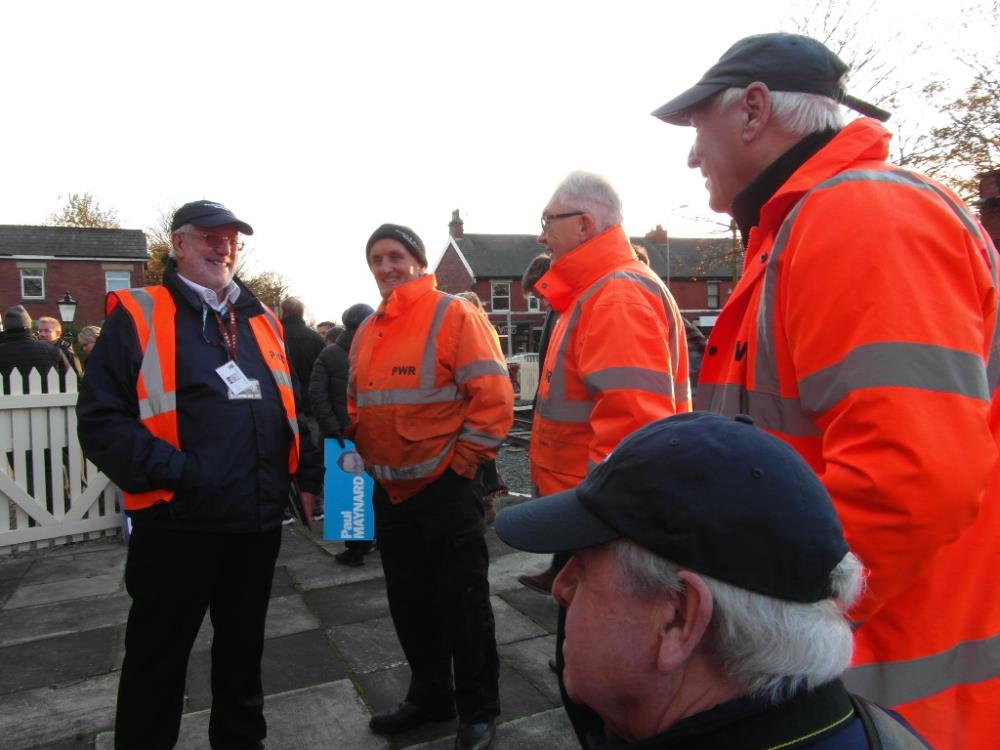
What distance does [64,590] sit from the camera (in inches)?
205

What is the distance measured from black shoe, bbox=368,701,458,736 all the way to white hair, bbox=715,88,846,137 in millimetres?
2816

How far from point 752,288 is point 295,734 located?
286cm

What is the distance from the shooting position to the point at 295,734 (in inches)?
124

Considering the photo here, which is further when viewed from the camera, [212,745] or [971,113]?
[971,113]

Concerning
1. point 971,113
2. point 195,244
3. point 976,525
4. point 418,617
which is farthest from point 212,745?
point 971,113

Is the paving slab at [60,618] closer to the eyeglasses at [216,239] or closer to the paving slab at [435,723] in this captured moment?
the paving slab at [435,723]

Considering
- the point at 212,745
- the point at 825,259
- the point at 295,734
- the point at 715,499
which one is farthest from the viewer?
the point at 295,734

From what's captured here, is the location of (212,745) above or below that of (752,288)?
below

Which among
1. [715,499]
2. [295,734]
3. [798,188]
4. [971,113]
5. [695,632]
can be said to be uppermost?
[971,113]

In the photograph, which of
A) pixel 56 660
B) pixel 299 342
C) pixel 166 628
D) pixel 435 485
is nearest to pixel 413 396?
A: pixel 435 485

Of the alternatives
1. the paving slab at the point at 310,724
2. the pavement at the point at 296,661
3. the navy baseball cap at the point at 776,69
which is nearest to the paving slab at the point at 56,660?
the pavement at the point at 296,661

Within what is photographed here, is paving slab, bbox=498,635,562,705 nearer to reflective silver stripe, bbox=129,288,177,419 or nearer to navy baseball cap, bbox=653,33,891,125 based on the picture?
reflective silver stripe, bbox=129,288,177,419

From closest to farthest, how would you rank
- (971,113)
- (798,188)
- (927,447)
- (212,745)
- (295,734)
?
(927,447) → (798,188) → (212,745) → (295,734) → (971,113)

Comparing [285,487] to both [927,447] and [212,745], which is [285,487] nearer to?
[212,745]
